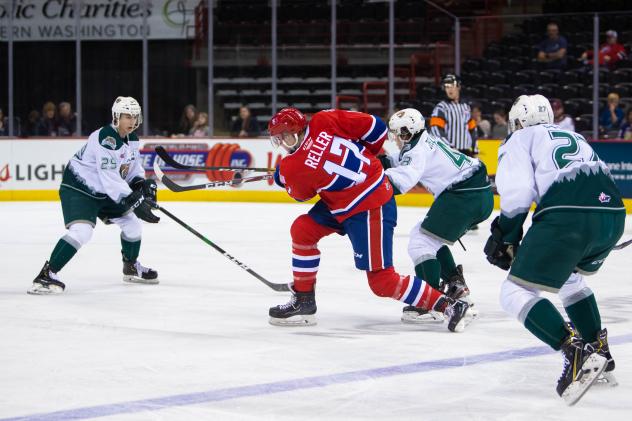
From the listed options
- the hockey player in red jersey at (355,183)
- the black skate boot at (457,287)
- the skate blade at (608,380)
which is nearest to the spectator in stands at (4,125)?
the black skate boot at (457,287)

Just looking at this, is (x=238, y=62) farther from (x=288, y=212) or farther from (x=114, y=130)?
(x=114, y=130)

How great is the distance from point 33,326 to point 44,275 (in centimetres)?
105

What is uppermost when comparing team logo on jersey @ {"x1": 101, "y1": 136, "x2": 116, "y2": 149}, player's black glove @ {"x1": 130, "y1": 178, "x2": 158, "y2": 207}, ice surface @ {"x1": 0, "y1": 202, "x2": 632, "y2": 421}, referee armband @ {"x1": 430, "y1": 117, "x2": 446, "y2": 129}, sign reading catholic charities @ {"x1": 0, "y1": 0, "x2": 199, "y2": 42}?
sign reading catholic charities @ {"x1": 0, "y1": 0, "x2": 199, "y2": 42}

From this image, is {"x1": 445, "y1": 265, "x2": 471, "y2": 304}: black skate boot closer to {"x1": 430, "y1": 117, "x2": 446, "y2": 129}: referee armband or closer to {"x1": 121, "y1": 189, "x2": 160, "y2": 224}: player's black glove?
{"x1": 121, "y1": 189, "x2": 160, "y2": 224}: player's black glove

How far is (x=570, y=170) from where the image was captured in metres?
3.48

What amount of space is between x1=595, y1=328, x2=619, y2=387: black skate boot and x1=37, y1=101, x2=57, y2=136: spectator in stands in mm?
10945

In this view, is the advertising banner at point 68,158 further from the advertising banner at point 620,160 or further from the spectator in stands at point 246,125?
the advertising banner at point 620,160

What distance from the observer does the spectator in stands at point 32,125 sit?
13750mm

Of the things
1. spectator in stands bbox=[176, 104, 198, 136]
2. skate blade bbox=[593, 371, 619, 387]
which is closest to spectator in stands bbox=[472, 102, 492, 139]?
spectator in stands bbox=[176, 104, 198, 136]

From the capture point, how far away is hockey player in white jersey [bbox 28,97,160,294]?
5.98 meters

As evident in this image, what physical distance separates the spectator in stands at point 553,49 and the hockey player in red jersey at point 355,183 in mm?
9321

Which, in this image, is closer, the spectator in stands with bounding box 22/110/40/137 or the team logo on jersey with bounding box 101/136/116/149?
the team logo on jersey with bounding box 101/136/116/149

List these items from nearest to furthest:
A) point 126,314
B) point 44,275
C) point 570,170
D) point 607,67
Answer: point 570,170, point 126,314, point 44,275, point 607,67

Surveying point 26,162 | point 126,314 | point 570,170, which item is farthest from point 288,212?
point 570,170
